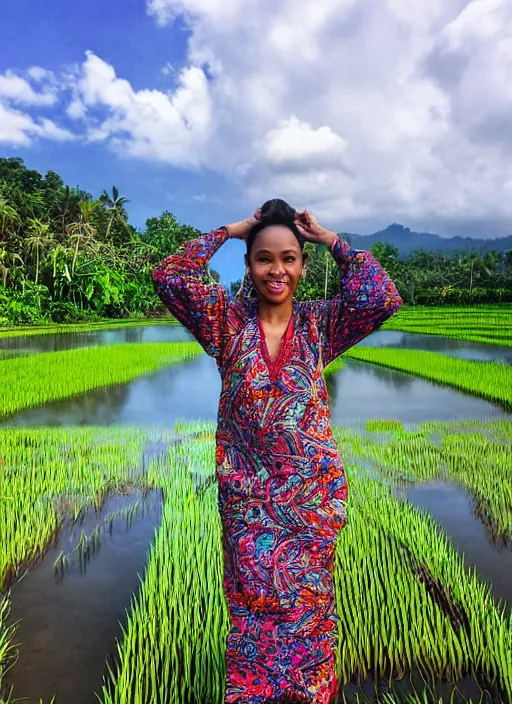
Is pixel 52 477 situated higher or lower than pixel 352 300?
lower

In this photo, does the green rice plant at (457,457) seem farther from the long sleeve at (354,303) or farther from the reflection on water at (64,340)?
the reflection on water at (64,340)

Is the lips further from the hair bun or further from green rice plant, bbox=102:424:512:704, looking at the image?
green rice plant, bbox=102:424:512:704

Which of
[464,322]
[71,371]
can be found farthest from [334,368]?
[464,322]

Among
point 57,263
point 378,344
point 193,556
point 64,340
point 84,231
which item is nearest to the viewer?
point 193,556

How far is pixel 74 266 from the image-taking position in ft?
58.2

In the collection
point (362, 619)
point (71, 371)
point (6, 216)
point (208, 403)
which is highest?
point (6, 216)

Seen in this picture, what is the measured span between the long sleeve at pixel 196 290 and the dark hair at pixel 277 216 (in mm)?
94

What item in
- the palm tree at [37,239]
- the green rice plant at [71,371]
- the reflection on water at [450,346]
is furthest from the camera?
the palm tree at [37,239]

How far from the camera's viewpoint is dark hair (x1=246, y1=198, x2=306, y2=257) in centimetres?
118

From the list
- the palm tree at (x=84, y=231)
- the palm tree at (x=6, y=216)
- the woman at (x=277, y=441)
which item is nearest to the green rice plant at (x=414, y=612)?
the woman at (x=277, y=441)

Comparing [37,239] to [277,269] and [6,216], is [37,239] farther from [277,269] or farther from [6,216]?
[277,269]

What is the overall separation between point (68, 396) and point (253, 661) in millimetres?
5392

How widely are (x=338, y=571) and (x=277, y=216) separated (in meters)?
1.40

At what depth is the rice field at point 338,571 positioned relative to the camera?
1543 millimetres
